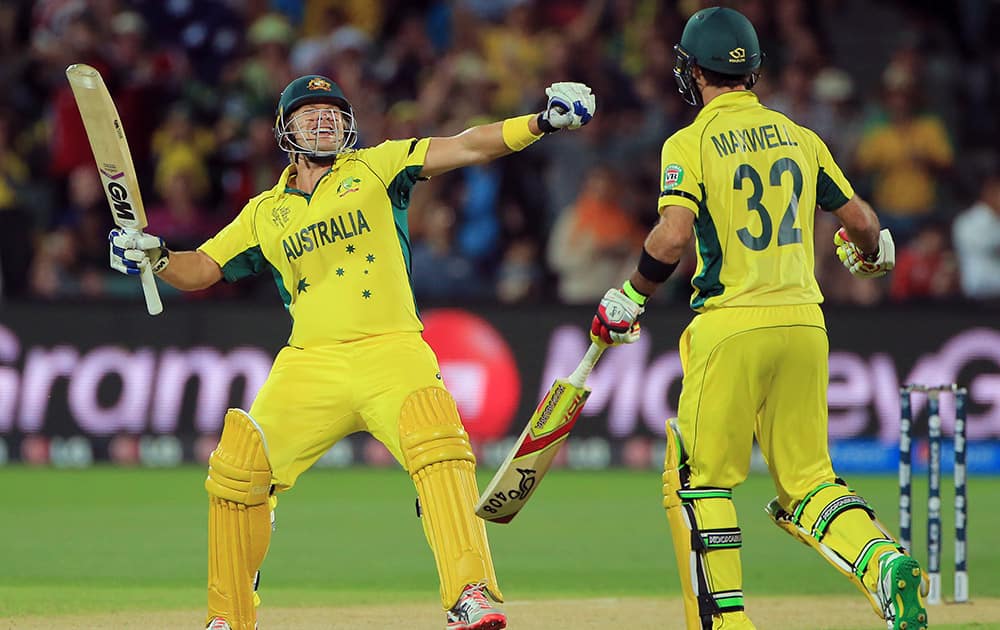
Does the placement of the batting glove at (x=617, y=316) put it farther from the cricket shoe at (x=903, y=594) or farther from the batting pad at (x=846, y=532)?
the cricket shoe at (x=903, y=594)

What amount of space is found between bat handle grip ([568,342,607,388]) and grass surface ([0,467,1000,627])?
2.14m

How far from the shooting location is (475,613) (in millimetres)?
5938

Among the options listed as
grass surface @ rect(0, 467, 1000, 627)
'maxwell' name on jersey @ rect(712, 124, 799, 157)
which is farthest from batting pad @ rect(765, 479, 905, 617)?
grass surface @ rect(0, 467, 1000, 627)

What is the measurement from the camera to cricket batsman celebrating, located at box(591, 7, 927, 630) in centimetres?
586

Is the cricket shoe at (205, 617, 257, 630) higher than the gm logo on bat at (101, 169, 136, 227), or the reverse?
the gm logo on bat at (101, 169, 136, 227)

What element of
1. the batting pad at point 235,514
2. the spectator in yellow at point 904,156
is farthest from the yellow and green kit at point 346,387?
the spectator in yellow at point 904,156

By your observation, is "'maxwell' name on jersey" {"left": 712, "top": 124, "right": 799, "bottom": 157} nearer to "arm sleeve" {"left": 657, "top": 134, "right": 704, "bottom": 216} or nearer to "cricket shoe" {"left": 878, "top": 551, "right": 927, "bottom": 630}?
"arm sleeve" {"left": 657, "top": 134, "right": 704, "bottom": 216}

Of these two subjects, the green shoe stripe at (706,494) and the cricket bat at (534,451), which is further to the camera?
the cricket bat at (534,451)

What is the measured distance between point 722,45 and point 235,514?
2493 millimetres

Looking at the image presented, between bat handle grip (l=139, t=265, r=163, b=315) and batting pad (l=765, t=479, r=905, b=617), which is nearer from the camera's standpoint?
batting pad (l=765, t=479, r=905, b=617)

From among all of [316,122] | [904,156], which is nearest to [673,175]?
[316,122]

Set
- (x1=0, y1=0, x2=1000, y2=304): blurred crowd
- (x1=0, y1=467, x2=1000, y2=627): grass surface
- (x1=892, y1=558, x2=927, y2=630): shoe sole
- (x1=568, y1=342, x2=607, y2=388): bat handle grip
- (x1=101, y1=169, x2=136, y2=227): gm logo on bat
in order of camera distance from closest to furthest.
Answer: (x1=892, y1=558, x2=927, y2=630): shoe sole, (x1=568, y1=342, x2=607, y2=388): bat handle grip, (x1=101, y1=169, x2=136, y2=227): gm logo on bat, (x1=0, y1=467, x2=1000, y2=627): grass surface, (x1=0, y1=0, x2=1000, y2=304): blurred crowd

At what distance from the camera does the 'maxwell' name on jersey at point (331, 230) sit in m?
→ 6.52

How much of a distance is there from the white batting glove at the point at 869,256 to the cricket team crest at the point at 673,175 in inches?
35.1
